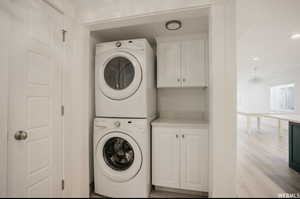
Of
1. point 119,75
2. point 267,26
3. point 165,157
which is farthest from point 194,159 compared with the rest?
point 267,26

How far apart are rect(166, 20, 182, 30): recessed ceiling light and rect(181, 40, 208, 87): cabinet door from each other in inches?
9.4

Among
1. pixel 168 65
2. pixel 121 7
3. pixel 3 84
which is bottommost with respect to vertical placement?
pixel 3 84

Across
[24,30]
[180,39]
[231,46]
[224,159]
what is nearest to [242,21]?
[180,39]

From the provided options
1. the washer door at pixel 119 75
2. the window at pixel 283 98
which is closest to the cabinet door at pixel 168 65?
the washer door at pixel 119 75

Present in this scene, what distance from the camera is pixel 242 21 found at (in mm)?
2055

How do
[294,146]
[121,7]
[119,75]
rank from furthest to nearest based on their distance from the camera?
1. [294,146]
2. [119,75]
3. [121,7]

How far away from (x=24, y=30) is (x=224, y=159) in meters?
1.99

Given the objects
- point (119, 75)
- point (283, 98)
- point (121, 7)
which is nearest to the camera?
point (121, 7)

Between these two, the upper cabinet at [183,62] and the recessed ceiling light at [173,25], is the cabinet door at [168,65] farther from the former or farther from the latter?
the recessed ceiling light at [173,25]

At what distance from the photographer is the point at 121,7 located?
1432 mm

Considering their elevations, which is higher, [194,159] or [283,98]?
[283,98]

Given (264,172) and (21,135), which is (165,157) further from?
(264,172)

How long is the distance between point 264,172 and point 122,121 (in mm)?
2374

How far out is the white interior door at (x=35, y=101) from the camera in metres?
1.08
